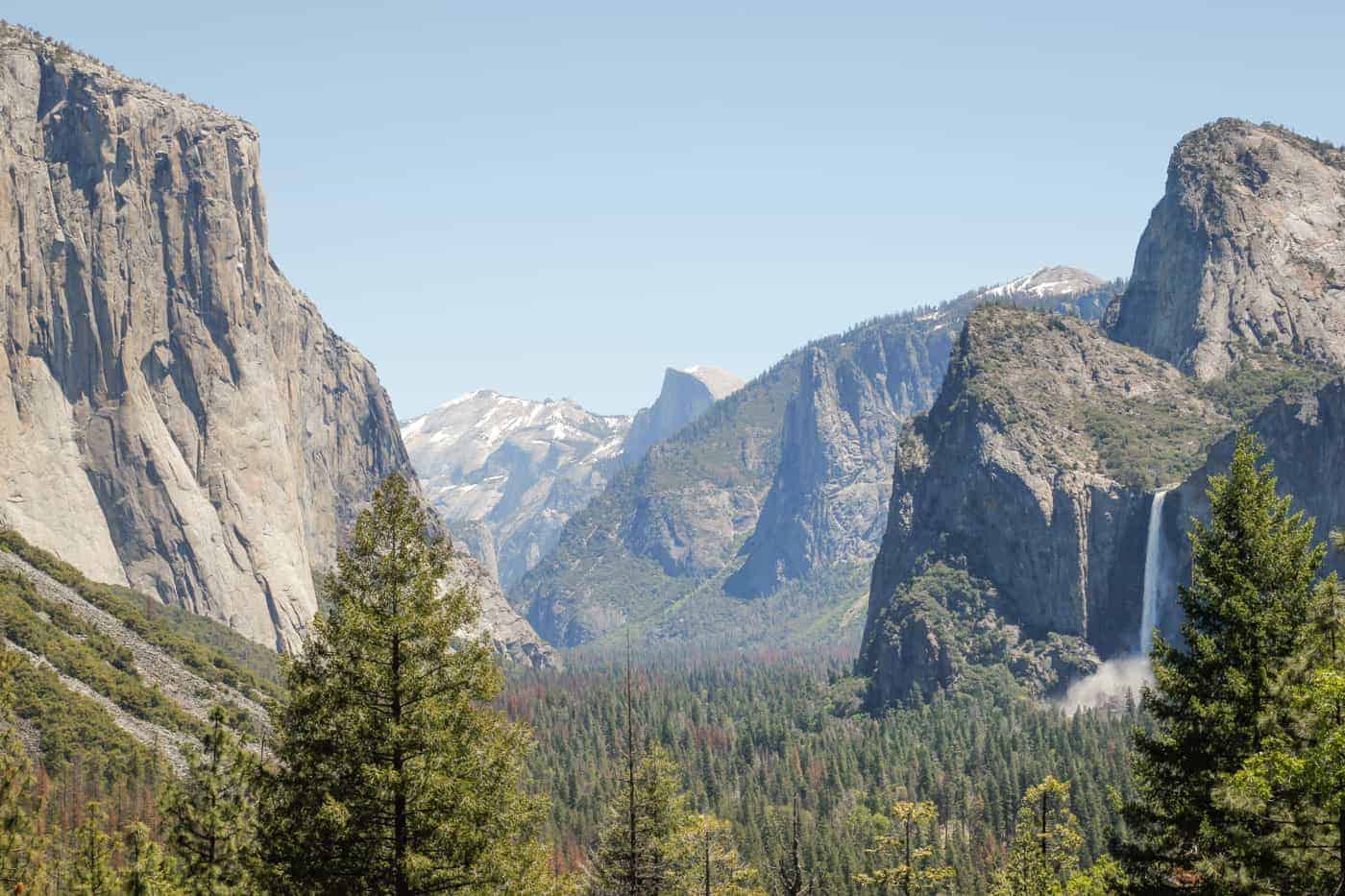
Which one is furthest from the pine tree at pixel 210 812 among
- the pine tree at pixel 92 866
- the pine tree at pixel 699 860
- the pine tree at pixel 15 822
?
the pine tree at pixel 699 860

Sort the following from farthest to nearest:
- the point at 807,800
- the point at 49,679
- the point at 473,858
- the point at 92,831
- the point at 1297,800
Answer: the point at 807,800, the point at 49,679, the point at 92,831, the point at 473,858, the point at 1297,800

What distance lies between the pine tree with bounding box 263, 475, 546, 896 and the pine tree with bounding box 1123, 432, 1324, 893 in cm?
1900

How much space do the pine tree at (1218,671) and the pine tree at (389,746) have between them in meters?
19.0

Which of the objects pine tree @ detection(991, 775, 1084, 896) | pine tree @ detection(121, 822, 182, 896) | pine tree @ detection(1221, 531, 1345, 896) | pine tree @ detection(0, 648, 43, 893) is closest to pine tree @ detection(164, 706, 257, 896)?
pine tree @ detection(121, 822, 182, 896)

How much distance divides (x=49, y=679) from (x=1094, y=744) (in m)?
146

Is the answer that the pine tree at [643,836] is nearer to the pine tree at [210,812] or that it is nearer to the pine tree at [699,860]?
the pine tree at [699,860]

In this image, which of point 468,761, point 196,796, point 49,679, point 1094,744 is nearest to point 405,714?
point 468,761

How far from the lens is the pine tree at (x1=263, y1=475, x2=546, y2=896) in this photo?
33281 mm

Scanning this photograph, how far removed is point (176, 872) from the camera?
55.4 metres

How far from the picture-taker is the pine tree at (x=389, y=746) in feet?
109

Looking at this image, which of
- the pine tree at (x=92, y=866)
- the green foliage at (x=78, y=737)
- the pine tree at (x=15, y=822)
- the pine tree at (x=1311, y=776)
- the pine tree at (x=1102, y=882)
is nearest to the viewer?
the pine tree at (x=1311, y=776)

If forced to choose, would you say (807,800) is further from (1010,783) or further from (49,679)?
(49,679)

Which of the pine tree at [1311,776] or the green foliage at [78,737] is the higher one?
the pine tree at [1311,776]

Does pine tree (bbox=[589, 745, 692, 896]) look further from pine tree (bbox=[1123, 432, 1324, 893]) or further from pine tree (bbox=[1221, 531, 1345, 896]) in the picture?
pine tree (bbox=[1221, 531, 1345, 896])
